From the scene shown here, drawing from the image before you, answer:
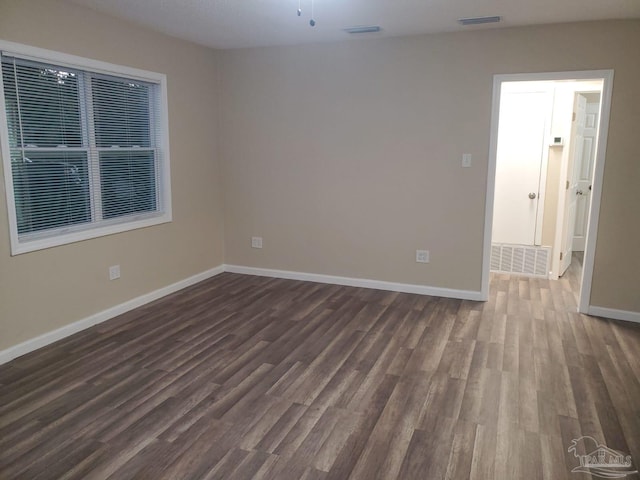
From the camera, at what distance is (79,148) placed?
383 centimetres

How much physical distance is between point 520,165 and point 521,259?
3.52ft

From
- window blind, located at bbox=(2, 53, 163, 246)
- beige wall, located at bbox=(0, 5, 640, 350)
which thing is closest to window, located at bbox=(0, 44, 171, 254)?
window blind, located at bbox=(2, 53, 163, 246)

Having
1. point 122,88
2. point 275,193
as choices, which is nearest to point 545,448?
point 275,193

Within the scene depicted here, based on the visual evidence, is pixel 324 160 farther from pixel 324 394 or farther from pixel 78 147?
pixel 324 394

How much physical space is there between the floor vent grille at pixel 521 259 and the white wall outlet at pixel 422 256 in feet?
4.17

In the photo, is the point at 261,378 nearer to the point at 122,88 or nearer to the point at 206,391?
Result: the point at 206,391

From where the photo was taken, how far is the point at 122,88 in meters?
4.23

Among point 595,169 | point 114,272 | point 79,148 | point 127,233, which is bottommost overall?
point 114,272

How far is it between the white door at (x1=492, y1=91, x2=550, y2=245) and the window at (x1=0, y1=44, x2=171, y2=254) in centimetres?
365

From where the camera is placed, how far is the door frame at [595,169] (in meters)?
4.05

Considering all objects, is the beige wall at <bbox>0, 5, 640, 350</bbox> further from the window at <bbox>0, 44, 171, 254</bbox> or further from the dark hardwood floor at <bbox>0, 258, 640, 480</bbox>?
the dark hardwood floor at <bbox>0, 258, 640, 480</bbox>

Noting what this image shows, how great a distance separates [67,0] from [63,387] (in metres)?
2.74

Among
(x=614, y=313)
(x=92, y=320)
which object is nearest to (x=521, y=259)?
(x=614, y=313)

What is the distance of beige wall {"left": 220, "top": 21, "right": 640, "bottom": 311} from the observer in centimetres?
413
